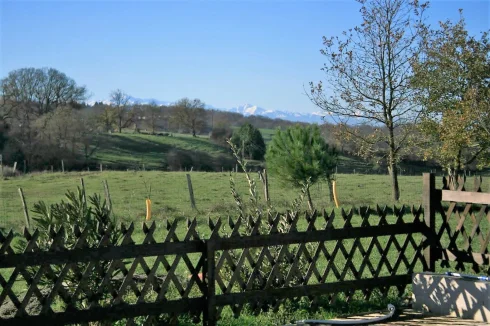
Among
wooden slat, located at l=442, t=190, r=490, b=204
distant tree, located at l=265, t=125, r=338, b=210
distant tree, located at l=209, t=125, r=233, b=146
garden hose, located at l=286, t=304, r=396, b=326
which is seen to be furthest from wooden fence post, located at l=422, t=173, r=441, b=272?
distant tree, located at l=209, t=125, r=233, b=146

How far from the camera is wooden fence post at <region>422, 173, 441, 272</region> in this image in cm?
781

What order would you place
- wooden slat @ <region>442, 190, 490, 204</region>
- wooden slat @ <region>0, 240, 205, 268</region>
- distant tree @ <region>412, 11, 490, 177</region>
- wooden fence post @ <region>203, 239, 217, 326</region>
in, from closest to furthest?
wooden slat @ <region>0, 240, 205, 268</region>, wooden fence post @ <region>203, 239, 217, 326</region>, wooden slat @ <region>442, 190, 490, 204</region>, distant tree @ <region>412, 11, 490, 177</region>

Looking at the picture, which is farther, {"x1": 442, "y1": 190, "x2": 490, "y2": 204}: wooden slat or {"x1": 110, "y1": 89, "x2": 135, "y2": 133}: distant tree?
{"x1": 110, "y1": 89, "x2": 135, "y2": 133}: distant tree

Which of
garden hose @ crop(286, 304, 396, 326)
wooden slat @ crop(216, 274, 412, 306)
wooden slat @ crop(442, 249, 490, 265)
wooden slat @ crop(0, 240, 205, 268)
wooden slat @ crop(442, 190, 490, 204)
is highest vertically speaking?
wooden slat @ crop(442, 190, 490, 204)

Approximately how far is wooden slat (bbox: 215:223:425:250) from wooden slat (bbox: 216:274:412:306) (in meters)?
0.57

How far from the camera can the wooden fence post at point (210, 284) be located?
6.05 m

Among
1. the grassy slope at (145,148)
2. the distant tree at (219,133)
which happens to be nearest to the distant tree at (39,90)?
the grassy slope at (145,148)

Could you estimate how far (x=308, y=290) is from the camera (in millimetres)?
6777

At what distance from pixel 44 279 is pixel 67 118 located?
5925 cm

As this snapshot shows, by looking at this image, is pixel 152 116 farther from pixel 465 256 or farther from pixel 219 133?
pixel 465 256

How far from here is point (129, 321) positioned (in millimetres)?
5832

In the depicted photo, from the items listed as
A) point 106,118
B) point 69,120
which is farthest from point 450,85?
point 106,118

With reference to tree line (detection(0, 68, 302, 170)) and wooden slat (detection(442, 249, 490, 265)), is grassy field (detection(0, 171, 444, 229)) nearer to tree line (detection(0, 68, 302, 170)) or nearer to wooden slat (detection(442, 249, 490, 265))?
tree line (detection(0, 68, 302, 170))

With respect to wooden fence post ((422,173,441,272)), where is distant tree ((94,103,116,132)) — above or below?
above
